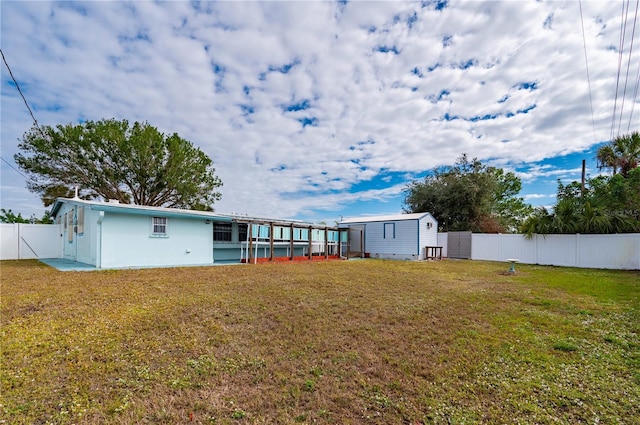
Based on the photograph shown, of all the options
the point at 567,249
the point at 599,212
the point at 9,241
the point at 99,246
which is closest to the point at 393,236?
the point at 567,249

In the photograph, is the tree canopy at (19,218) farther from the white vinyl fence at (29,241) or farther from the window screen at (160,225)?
the window screen at (160,225)

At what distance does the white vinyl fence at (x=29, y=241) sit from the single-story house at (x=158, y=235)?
762mm

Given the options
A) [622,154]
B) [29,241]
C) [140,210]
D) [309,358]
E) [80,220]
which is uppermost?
[622,154]

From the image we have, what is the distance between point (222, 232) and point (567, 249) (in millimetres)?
17409

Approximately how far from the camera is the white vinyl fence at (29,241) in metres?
14.5

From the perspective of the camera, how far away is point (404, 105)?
14.2 metres

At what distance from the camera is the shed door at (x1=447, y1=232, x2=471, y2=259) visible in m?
18.9

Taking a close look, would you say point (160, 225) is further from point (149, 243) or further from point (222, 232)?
point (222, 232)

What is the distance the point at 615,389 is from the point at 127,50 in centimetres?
1458

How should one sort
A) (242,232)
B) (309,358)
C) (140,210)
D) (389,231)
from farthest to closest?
(389,231), (242,232), (140,210), (309,358)

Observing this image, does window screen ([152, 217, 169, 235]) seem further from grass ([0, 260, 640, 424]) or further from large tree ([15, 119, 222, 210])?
large tree ([15, 119, 222, 210])

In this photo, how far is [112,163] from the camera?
64.8 feet

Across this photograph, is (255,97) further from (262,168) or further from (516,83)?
(516,83)

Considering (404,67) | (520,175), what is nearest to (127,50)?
(404,67)
